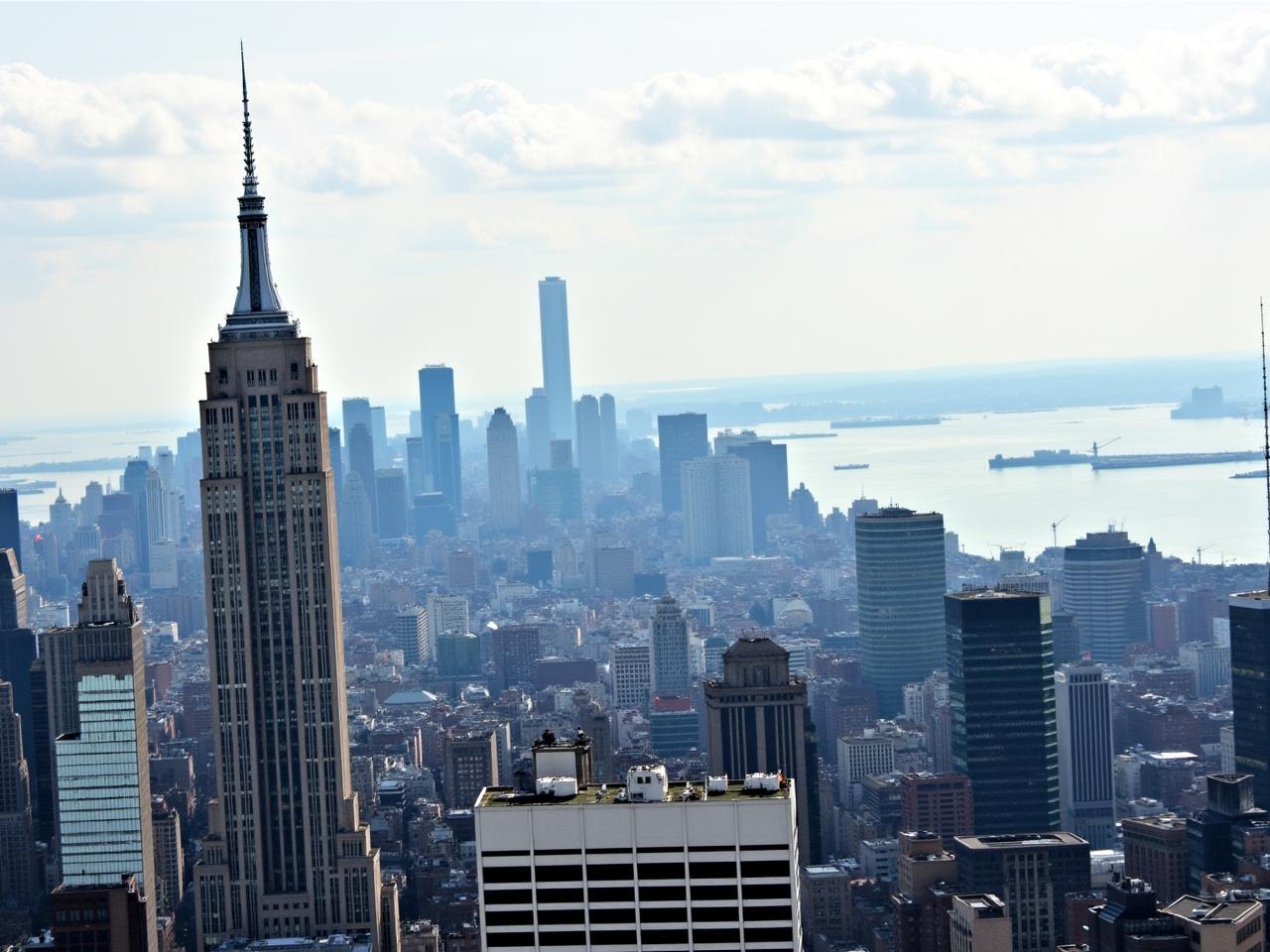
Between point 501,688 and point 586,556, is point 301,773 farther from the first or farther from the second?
point 586,556

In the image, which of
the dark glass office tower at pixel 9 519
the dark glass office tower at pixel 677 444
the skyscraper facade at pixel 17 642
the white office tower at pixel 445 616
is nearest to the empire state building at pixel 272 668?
the skyscraper facade at pixel 17 642

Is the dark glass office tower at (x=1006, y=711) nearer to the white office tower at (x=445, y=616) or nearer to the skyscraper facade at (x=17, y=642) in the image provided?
the skyscraper facade at (x=17, y=642)

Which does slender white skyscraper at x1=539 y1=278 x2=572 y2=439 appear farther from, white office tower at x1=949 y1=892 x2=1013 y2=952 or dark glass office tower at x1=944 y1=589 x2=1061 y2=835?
white office tower at x1=949 y1=892 x2=1013 y2=952

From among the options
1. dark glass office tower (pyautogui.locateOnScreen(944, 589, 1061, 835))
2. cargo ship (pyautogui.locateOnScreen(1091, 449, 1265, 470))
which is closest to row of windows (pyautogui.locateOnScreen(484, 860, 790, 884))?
dark glass office tower (pyautogui.locateOnScreen(944, 589, 1061, 835))

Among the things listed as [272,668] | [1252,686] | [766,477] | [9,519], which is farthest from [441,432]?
[272,668]

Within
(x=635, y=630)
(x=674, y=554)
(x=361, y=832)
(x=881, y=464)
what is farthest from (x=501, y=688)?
(x=881, y=464)

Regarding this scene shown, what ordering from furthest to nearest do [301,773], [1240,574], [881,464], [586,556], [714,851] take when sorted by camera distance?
1. [881,464]
2. [586,556]
3. [1240,574]
4. [301,773]
5. [714,851]
